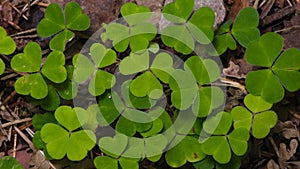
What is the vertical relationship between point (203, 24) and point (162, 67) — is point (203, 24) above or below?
above

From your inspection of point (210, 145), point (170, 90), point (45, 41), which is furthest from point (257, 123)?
point (45, 41)

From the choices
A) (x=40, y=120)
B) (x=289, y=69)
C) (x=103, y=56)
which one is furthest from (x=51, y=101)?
(x=289, y=69)

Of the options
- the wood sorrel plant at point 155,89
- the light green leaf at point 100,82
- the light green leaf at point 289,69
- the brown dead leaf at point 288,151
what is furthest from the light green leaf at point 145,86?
the brown dead leaf at point 288,151

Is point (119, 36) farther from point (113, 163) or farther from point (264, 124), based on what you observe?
point (264, 124)

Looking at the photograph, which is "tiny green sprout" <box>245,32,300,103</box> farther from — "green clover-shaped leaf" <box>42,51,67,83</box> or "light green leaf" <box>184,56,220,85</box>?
"green clover-shaped leaf" <box>42,51,67,83</box>

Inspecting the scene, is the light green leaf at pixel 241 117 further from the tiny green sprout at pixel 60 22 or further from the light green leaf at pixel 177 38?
the tiny green sprout at pixel 60 22
